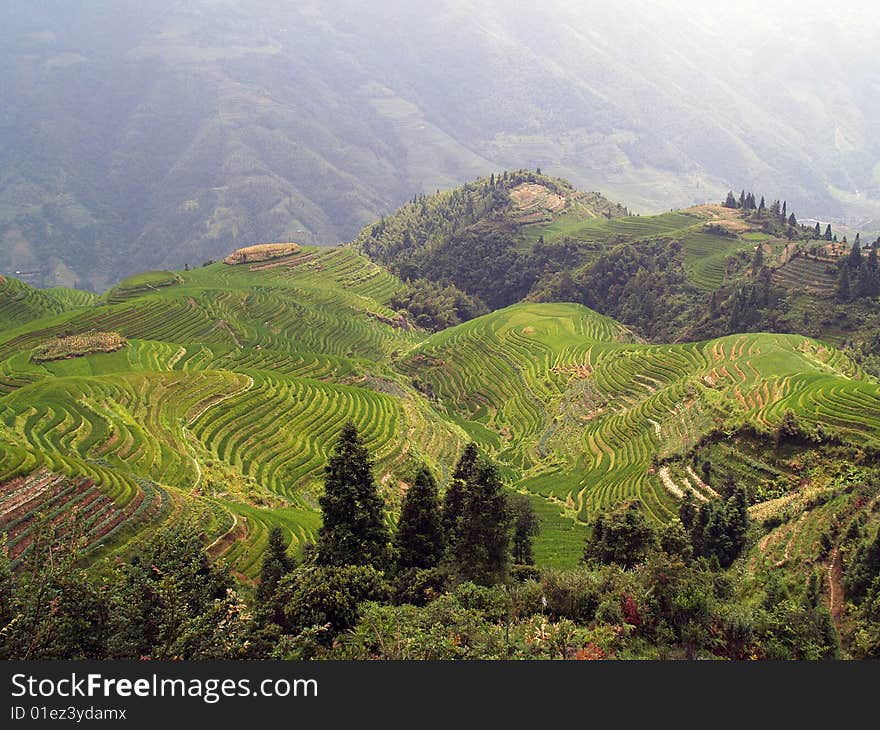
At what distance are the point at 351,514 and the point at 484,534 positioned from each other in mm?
5057

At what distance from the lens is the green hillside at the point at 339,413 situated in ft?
91.0

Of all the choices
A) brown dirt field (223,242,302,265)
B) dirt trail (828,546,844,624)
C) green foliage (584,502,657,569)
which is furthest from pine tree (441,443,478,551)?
brown dirt field (223,242,302,265)

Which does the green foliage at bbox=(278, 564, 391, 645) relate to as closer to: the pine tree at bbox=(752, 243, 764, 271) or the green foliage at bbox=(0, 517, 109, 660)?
the green foliage at bbox=(0, 517, 109, 660)

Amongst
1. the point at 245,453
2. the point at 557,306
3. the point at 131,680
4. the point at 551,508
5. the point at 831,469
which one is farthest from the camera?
the point at 557,306

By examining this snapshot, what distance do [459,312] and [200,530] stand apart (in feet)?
317

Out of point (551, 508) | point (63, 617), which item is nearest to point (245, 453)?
point (551, 508)

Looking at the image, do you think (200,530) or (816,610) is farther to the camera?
(200,530)

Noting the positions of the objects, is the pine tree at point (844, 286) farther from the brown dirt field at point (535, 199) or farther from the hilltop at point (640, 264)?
the brown dirt field at point (535, 199)

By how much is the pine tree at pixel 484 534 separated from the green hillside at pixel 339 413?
933 cm

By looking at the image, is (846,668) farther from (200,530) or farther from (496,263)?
(496,263)

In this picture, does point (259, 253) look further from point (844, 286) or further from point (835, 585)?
point (835, 585)

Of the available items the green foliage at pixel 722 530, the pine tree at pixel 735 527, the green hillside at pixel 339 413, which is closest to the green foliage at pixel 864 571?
the green foliage at pixel 722 530

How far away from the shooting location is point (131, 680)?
10.4m

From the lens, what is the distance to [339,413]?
4512 cm
